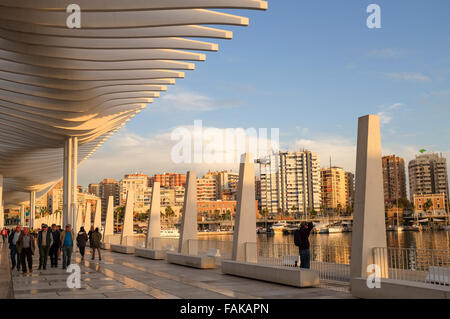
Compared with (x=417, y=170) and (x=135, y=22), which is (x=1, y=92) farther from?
(x=417, y=170)

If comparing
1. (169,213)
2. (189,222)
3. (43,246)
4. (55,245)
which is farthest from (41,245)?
(169,213)

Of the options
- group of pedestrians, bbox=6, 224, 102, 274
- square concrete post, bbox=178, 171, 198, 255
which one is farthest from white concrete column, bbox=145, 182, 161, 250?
group of pedestrians, bbox=6, 224, 102, 274

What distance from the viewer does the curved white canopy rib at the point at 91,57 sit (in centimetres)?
1401

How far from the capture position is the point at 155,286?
11.8 metres

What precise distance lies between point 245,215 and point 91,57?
28.9 ft

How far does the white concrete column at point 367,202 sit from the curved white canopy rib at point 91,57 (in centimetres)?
614

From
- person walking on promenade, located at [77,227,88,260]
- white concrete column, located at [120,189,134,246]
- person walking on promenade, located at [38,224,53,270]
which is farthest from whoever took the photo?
white concrete column, located at [120,189,134,246]

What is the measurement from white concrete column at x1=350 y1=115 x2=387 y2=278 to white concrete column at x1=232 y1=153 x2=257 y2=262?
4.91 m

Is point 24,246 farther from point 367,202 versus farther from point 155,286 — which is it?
point 367,202

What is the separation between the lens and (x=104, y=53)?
1805 cm

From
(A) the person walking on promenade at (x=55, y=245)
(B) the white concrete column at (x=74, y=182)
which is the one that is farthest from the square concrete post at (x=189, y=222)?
(B) the white concrete column at (x=74, y=182)

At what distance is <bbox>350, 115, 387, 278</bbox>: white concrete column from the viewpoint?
33.4 feet

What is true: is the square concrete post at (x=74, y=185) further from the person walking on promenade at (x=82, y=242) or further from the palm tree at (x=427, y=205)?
the palm tree at (x=427, y=205)

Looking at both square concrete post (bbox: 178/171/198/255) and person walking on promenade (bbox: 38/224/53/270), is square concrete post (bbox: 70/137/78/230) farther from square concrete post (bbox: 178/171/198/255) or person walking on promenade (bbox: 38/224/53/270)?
square concrete post (bbox: 178/171/198/255)
